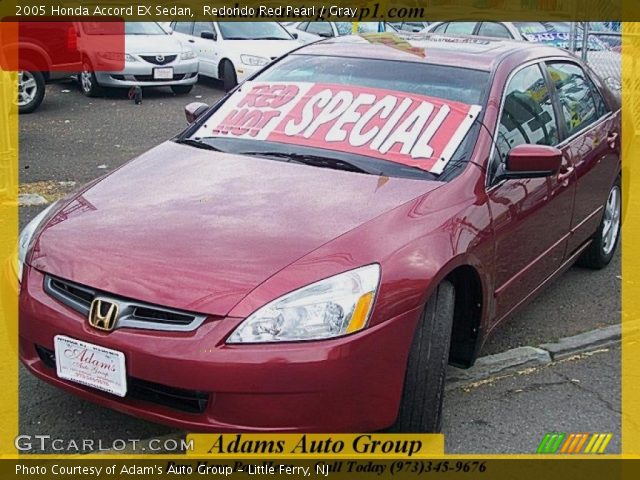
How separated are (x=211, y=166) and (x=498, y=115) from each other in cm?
147

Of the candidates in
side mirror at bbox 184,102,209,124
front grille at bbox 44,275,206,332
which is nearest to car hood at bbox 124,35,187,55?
side mirror at bbox 184,102,209,124

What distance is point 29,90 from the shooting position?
1171 cm

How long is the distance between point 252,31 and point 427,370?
12475mm

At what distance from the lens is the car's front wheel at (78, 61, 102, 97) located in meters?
13.2

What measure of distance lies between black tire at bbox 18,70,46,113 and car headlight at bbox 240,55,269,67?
12.0 ft

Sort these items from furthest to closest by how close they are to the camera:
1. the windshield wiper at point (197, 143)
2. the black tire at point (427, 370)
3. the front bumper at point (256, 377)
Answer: the windshield wiper at point (197, 143) < the black tire at point (427, 370) < the front bumper at point (256, 377)

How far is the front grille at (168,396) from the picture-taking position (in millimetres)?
2922

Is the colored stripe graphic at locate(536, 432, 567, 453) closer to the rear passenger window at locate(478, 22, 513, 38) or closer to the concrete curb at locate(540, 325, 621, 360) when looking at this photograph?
the concrete curb at locate(540, 325, 621, 360)

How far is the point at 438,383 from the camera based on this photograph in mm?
3271

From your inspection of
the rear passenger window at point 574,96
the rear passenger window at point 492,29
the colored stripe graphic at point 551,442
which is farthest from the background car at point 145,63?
the colored stripe graphic at point 551,442

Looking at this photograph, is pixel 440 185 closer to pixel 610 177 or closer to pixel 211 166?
pixel 211 166

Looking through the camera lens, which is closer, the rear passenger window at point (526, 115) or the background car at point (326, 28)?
the rear passenger window at point (526, 115)

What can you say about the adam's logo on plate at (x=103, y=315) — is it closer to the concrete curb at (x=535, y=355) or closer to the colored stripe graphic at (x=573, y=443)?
the concrete curb at (x=535, y=355)
